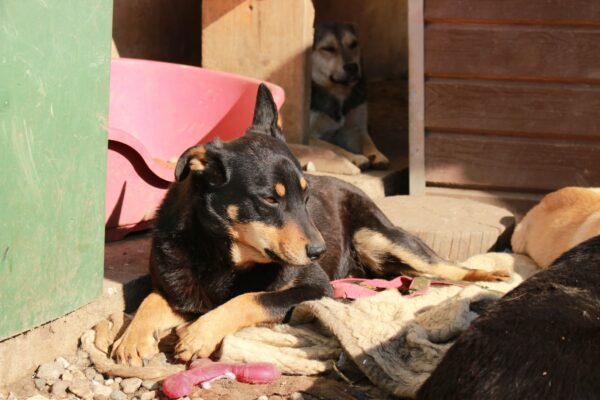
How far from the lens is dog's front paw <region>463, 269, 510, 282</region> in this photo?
488cm

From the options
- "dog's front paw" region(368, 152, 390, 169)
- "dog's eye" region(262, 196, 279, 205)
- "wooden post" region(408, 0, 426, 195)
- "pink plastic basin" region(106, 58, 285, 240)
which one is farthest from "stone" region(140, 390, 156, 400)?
"dog's front paw" region(368, 152, 390, 169)

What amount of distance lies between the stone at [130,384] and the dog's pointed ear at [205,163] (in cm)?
94

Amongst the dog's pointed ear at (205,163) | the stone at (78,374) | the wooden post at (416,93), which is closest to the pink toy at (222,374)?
the stone at (78,374)

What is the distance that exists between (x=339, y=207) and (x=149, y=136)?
147 cm

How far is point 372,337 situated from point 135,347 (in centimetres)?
103

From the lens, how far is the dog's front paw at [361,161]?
732 centimetres

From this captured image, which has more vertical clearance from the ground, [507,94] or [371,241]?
[507,94]

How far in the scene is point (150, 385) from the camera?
3664mm

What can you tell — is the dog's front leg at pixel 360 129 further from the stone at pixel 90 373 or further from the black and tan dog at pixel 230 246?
the stone at pixel 90 373

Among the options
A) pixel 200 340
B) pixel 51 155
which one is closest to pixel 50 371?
pixel 200 340

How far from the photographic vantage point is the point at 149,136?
19.0ft

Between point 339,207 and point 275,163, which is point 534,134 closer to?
point 339,207

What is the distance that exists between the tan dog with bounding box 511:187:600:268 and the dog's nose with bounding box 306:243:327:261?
77.6 inches

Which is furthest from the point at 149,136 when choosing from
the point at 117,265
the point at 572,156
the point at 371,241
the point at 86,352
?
the point at 572,156
